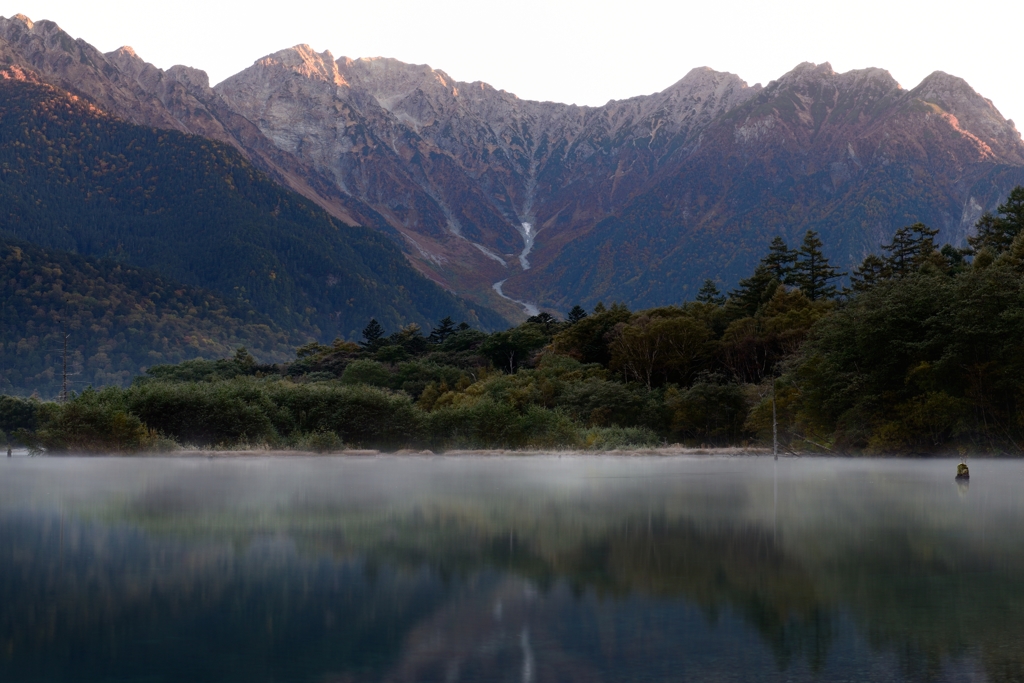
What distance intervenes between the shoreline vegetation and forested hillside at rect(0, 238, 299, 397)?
6665 centimetres

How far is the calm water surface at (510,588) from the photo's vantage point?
872 cm

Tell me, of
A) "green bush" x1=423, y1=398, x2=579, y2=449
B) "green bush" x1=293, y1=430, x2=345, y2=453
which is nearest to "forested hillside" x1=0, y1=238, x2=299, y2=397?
"green bush" x1=293, y1=430, x2=345, y2=453

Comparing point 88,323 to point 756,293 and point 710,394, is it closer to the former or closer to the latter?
point 756,293

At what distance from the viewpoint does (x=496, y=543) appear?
16484mm

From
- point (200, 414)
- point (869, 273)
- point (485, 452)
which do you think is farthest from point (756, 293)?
point (200, 414)

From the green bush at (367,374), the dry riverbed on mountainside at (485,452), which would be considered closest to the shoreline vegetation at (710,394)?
the dry riverbed on mountainside at (485,452)

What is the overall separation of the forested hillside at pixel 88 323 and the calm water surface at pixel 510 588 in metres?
139

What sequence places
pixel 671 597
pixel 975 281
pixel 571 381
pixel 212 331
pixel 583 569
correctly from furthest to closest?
pixel 212 331
pixel 571 381
pixel 975 281
pixel 583 569
pixel 671 597

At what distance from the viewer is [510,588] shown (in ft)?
40.3

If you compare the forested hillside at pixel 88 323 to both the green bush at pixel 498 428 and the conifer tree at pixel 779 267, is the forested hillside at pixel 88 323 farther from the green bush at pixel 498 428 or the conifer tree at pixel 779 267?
the green bush at pixel 498 428

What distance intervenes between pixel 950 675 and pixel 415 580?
6.55 meters

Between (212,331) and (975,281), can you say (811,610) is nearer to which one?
(975,281)

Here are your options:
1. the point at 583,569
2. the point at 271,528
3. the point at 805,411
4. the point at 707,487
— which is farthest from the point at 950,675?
the point at 805,411

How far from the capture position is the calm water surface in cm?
872
